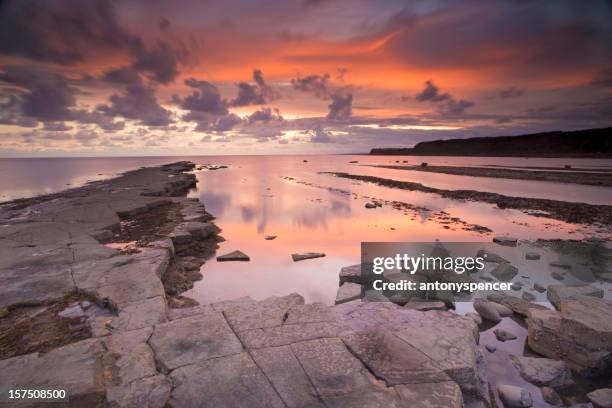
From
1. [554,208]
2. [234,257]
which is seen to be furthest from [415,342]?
[554,208]

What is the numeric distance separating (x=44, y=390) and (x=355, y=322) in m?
2.93

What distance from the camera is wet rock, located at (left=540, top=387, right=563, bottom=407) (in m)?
2.96

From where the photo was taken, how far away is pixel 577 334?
3.51m

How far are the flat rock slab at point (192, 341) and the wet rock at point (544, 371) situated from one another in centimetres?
310

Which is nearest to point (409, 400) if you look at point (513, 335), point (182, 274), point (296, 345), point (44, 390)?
point (296, 345)

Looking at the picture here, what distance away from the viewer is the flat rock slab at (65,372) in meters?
2.47

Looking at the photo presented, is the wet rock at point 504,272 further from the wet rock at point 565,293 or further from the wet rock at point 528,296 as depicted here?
the wet rock at point 565,293

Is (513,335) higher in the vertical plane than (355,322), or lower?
lower

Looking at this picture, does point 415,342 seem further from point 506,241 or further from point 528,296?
point 506,241

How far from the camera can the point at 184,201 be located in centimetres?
1406

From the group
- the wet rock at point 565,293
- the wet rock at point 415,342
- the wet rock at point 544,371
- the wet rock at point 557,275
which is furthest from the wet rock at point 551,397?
the wet rock at point 557,275

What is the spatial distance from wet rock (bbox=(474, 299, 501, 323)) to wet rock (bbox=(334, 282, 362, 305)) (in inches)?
70.1

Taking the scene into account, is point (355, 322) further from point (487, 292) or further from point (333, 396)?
point (487, 292)

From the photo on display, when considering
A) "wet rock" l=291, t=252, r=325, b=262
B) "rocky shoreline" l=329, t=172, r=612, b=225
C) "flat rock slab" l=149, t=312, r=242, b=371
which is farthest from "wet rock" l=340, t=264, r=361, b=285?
"rocky shoreline" l=329, t=172, r=612, b=225
